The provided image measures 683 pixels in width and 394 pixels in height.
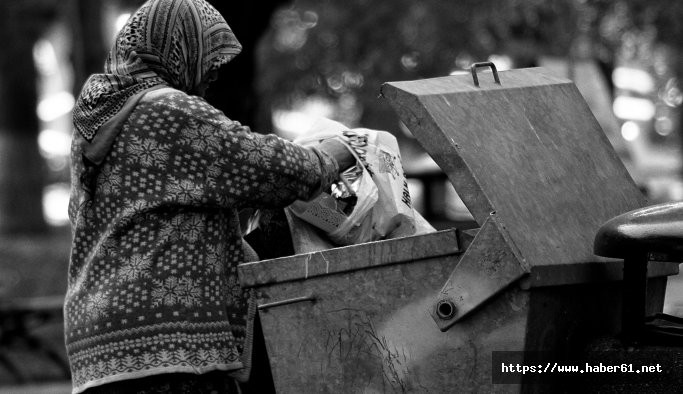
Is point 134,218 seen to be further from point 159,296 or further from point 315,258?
point 315,258

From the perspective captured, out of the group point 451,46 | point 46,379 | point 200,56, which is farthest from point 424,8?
point 200,56

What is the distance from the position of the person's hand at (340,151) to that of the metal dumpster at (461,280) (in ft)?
0.93

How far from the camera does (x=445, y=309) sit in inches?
107

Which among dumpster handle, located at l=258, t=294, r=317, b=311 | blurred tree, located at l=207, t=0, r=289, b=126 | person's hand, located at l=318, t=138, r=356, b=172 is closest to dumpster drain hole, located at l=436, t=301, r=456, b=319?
dumpster handle, located at l=258, t=294, r=317, b=311

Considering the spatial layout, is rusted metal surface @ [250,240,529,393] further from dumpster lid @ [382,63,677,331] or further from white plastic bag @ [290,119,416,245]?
white plastic bag @ [290,119,416,245]

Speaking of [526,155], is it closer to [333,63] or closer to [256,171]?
[256,171]

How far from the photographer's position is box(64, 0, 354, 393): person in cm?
287

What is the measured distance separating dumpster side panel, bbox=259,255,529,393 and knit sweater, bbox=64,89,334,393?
0.57ft

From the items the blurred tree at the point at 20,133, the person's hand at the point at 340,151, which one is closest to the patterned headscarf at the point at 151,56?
the person's hand at the point at 340,151

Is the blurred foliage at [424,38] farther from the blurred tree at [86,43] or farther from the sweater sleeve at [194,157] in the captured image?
the sweater sleeve at [194,157]

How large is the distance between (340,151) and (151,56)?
22.3 inches

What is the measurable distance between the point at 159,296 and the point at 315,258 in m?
0.39

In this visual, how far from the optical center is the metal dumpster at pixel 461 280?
268cm

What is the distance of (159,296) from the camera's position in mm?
2873
